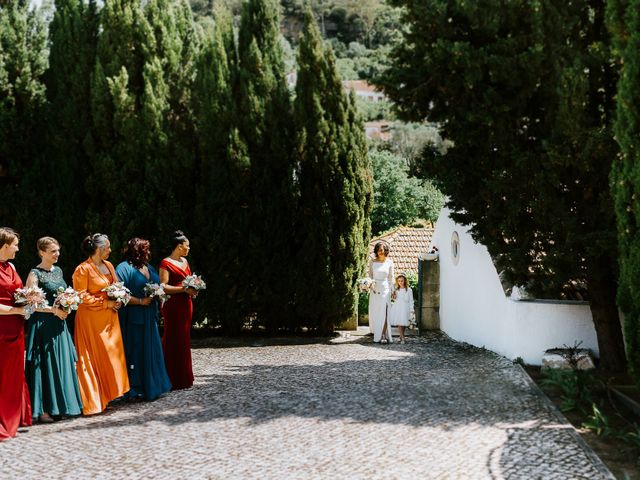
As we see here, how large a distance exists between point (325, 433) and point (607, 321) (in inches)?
190

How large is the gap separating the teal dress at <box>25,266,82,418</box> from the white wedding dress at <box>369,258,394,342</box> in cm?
693

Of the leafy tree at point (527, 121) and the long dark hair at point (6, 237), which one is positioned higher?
the leafy tree at point (527, 121)

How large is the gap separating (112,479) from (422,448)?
258cm

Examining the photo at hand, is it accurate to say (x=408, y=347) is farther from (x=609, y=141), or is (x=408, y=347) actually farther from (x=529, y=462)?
(x=529, y=462)

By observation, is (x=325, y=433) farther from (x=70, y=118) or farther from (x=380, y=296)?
(x=70, y=118)

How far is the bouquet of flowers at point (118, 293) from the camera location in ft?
24.6

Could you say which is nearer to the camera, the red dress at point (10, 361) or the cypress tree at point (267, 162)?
the red dress at point (10, 361)

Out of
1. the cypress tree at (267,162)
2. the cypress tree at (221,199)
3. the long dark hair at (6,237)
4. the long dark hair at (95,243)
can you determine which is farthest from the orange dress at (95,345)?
the cypress tree at (267,162)

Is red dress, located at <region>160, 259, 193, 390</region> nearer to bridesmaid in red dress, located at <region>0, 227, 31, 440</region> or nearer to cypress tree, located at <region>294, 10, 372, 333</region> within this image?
bridesmaid in red dress, located at <region>0, 227, 31, 440</region>

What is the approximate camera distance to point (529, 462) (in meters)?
5.65

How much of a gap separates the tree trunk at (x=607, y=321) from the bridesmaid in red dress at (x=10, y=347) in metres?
6.95

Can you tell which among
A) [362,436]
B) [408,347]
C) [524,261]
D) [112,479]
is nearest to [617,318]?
[524,261]

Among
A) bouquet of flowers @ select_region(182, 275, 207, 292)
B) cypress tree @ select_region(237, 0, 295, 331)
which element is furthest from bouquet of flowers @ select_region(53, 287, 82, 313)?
cypress tree @ select_region(237, 0, 295, 331)

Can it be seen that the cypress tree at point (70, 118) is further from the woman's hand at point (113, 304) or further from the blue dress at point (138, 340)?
the woman's hand at point (113, 304)
